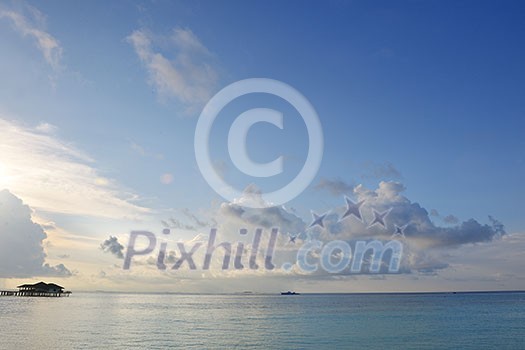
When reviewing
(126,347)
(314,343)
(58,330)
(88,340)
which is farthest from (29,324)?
(314,343)

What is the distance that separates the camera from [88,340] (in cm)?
6044

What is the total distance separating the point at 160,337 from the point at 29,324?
31.0 metres

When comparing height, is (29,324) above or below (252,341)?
below

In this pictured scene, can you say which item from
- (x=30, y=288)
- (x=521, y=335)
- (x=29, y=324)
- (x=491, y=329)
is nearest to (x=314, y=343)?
(x=521, y=335)

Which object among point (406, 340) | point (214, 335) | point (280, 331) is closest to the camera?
point (406, 340)

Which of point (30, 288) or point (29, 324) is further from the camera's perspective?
point (30, 288)

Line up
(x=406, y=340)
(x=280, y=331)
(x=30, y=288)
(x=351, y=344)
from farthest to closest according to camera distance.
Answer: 1. (x=30, y=288)
2. (x=280, y=331)
3. (x=406, y=340)
4. (x=351, y=344)

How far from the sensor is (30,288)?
7687 inches

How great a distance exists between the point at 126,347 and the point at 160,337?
449 inches

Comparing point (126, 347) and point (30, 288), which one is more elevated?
point (126, 347)

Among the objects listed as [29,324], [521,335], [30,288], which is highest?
[521,335]

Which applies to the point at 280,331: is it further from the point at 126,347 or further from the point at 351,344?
the point at 126,347

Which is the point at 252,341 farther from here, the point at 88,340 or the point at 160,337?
the point at 88,340

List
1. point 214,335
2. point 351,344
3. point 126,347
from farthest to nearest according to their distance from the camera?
1. point 214,335
2. point 351,344
3. point 126,347
